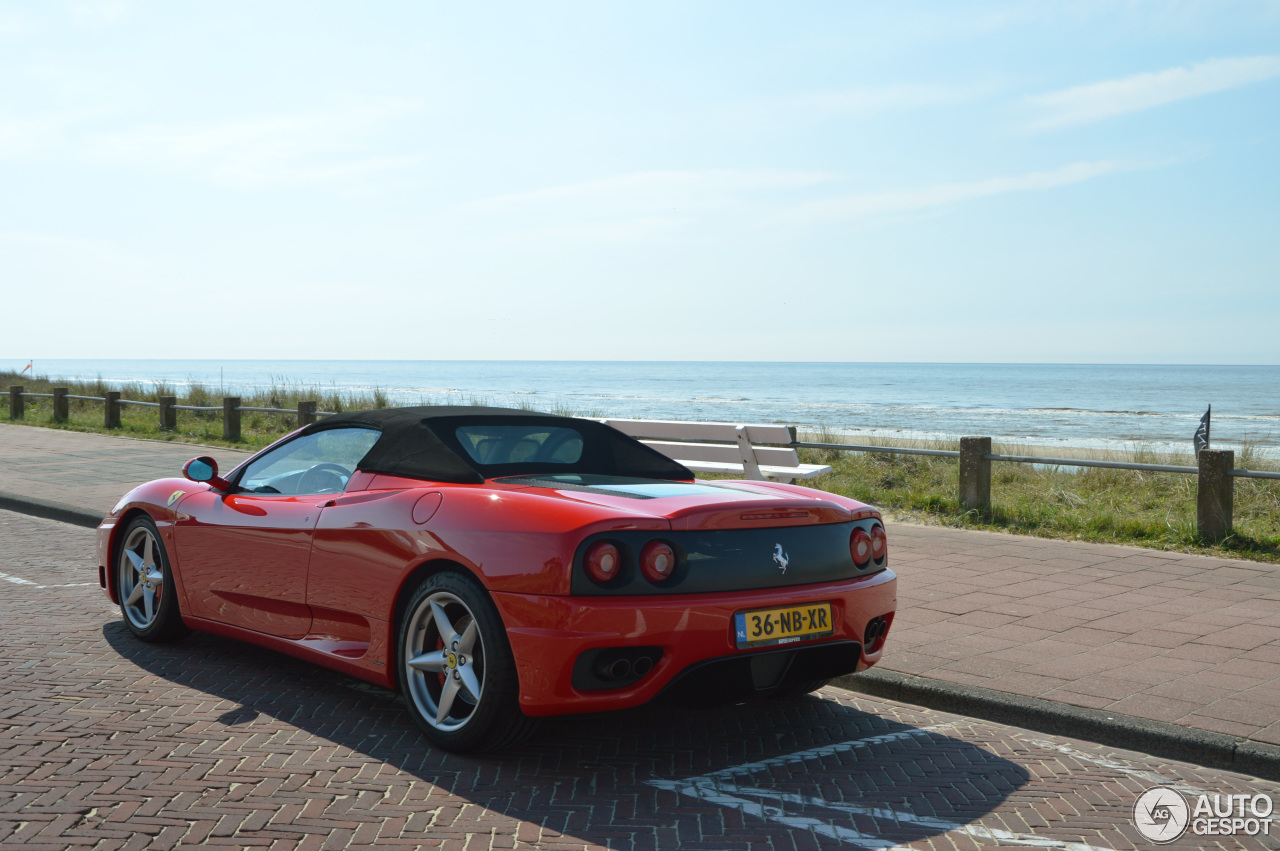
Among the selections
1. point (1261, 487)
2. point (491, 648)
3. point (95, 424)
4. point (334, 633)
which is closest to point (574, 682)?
point (491, 648)

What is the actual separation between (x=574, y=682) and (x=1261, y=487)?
32.4 ft

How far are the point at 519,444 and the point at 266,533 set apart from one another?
3.90 feet

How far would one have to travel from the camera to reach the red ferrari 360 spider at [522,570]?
360cm

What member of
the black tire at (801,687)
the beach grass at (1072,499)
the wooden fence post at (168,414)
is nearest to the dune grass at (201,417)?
the wooden fence post at (168,414)

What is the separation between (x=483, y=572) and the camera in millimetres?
3734

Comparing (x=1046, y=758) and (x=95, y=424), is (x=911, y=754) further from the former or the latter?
(x=95, y=424)

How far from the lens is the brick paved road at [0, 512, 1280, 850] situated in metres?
3.24

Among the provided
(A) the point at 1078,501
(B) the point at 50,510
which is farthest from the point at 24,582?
(A) the point at 1078,501

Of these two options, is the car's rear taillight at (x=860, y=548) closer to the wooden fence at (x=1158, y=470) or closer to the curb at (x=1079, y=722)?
the curb at (x=1079, y=722)

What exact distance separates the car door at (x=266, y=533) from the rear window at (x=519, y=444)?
47 centimetres

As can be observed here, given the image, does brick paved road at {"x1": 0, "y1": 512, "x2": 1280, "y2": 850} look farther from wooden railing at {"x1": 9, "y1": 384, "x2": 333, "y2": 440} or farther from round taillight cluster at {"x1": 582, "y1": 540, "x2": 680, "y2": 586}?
wooden railing at {"x1": 9, "y1": 384, "x2": 333, "y2": 440}

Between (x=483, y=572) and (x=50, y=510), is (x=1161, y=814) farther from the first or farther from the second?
(x=50, y=510)

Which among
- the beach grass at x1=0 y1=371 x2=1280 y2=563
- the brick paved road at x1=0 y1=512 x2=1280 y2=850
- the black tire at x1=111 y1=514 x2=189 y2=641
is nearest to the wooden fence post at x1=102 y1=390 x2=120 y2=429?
the beach grass at x1=0 y1=371 x2=1280 y2=563

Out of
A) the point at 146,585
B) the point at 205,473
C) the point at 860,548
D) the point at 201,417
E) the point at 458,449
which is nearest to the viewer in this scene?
the point at 860,548
